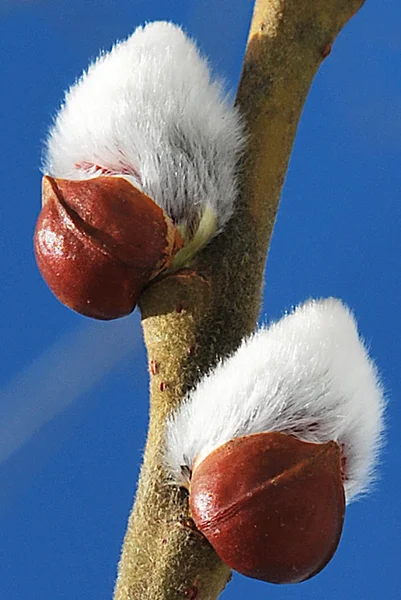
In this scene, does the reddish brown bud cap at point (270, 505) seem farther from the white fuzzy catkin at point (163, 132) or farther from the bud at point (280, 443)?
the white fuzzy catkin at point (163, 132)

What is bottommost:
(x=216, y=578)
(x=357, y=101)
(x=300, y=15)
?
(x=216, y=578)

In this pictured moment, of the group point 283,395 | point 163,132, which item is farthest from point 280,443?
point 163,132

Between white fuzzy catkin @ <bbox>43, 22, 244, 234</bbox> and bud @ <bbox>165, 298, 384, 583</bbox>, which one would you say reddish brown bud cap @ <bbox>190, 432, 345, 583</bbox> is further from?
white fuzzy catkin @ <bbox>43, 22, 244, 234</bbox>

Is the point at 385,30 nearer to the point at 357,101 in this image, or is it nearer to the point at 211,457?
the point at 357,101

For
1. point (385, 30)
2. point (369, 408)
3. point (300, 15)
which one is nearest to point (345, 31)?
point (385, 30)


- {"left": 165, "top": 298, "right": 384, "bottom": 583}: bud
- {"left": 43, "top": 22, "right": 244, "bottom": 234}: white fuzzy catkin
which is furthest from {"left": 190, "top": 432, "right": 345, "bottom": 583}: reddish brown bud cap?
{"left": 43, "top": 22, "right": 244, "bottom": 234}: white fuzzy catkin

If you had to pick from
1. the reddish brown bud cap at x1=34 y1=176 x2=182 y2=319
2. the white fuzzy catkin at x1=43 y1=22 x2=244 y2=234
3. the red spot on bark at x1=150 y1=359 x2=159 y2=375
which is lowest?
the red spot on bark at x1=150 y1=359 x2=159 y2=375

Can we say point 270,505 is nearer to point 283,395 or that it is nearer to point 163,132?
point 283,395
